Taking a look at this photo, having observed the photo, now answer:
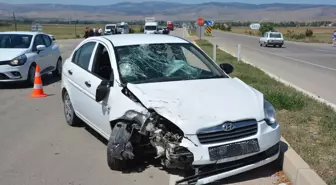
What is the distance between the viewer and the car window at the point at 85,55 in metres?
6.43

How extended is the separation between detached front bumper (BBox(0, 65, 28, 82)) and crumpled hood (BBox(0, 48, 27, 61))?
0.29 m

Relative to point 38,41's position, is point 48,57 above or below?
below

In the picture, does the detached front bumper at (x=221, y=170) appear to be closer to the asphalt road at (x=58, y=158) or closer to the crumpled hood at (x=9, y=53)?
the asphalt road at (x=58, y=158)

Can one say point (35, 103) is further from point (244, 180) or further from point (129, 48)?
point (244, 180)

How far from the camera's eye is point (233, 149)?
433 centimetres

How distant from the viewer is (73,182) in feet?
15.3

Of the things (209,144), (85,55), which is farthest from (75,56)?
(209,144)

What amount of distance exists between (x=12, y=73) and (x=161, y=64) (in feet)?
22.2

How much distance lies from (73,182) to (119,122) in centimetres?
89

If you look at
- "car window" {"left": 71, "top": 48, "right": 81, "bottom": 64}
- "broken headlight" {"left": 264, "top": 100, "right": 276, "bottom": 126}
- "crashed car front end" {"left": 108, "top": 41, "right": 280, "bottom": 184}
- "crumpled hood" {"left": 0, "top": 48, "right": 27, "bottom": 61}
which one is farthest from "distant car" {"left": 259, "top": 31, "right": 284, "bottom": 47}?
"broken headlight" {"left": 264, "top": 100, "right": 276, "bottom": 126}

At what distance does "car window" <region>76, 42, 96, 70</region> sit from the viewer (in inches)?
253

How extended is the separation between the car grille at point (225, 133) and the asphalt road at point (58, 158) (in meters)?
0.62

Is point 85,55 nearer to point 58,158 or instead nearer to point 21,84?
point 58,158

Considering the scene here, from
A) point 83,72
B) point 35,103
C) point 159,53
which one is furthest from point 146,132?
point 35,103
